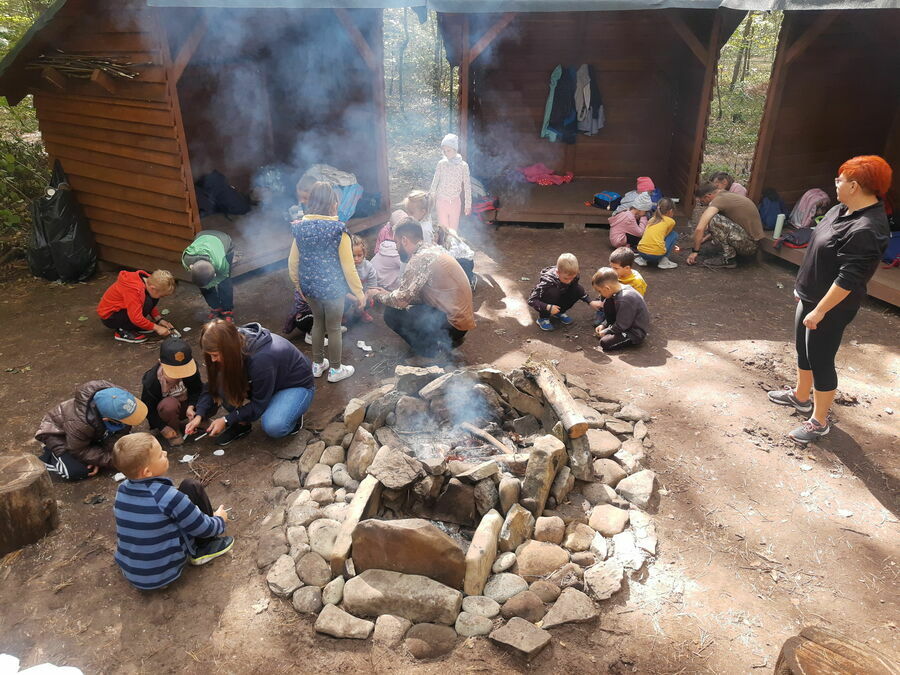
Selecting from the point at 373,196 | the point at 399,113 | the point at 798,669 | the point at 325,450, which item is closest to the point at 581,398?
the point at 325,450

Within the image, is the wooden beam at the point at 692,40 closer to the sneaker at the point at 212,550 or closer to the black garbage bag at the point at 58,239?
the black garbage bag at the point at 58,239

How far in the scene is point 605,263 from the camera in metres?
8.43

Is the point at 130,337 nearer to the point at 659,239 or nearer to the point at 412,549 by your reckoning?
the point at 412,549

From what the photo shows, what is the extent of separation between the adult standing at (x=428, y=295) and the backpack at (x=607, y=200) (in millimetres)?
4941

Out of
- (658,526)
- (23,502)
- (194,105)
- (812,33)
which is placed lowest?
(658,526)

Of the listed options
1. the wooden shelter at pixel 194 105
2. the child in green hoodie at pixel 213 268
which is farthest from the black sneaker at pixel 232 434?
the wooden shelter at pixel 194 105

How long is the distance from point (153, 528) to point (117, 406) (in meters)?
1.21

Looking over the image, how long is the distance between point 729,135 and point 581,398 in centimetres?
1187

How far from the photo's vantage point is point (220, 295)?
6.62 m

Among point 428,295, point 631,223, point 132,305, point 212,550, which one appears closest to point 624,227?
point 631,223

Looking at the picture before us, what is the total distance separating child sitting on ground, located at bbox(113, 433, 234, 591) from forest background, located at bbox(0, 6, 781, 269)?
6.53 metres

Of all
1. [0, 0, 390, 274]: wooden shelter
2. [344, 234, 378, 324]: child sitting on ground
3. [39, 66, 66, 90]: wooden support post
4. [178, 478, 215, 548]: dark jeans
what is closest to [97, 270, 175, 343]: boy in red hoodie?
[0, 0, 390, 274]: wooden shelter

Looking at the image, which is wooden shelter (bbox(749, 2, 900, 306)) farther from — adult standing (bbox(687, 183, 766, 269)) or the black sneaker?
the black sneaker

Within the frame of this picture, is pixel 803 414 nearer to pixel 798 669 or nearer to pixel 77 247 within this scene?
pixel 798 669
